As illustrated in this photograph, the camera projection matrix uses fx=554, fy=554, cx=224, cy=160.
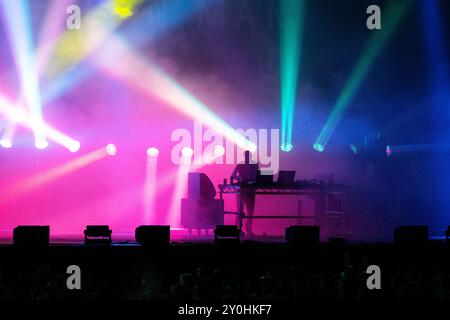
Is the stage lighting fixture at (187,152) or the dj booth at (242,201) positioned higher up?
the stage lighting fixture at (187,152)

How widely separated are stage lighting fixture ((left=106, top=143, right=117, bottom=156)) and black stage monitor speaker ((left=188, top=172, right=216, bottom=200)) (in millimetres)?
2913

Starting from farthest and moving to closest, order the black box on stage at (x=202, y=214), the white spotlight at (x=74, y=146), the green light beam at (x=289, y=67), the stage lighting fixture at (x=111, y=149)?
1. the stage lighting fixture at (x=111, y=149)
2. the white spotlight at (x=74, y=146)
3. the green light beam at (x=289, y=67)
4. the black box on stage at (x=202, y=214)

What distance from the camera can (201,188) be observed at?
11.0m

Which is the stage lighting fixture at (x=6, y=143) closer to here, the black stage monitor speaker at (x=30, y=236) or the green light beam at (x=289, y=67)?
the green light beam at (x=289, y=67)

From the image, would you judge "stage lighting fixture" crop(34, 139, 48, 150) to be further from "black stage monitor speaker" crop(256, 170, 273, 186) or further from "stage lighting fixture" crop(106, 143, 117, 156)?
"black stage monitor speaker" crop(256, 170, 273, 186)

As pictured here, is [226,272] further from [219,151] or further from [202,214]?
[219,151]

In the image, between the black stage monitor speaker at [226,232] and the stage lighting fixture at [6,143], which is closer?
the black stage monitor speaker at [226,232]

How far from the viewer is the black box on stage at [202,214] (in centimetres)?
1065

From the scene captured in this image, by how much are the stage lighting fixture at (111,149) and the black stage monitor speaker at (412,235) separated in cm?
777

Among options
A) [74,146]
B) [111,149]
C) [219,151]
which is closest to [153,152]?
[111,149]

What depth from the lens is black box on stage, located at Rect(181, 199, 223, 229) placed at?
34.9 ft

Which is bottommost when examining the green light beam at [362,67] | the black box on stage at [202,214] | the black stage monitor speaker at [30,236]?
the black stage monitor speaker at [30,236]

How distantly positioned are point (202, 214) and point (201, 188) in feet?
1.93

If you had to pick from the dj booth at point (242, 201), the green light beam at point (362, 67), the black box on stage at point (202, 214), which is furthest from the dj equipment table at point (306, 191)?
the green light beam at point (362, 67)
